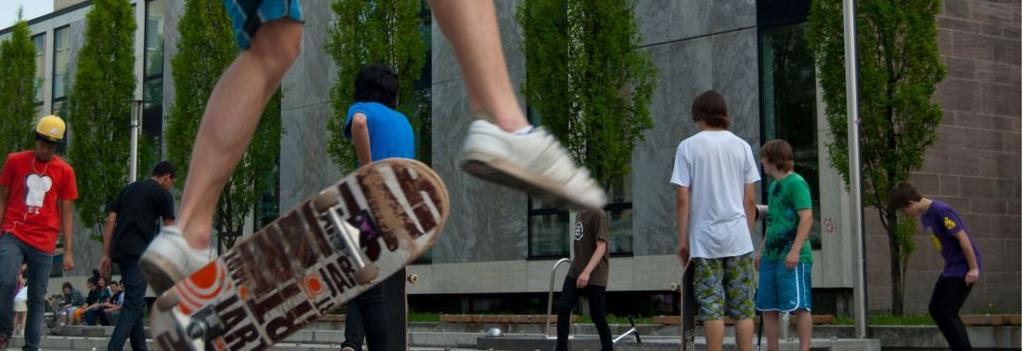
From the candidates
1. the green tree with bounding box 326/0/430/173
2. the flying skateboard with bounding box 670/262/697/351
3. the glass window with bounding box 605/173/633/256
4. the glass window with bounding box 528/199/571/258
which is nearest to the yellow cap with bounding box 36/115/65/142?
the flying skateboard with bounding box 670/262/697/351

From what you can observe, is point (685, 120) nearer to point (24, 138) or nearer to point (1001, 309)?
point (1001, 309)

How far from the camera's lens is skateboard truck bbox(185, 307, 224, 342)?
315 centimetres

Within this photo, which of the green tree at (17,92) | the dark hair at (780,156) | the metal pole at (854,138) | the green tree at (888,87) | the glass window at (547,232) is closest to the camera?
the dark hair at (780,156)

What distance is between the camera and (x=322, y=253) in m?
3.26

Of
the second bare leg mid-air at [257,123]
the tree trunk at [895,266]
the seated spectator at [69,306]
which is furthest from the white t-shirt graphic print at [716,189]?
the seated spectator at [69,306]

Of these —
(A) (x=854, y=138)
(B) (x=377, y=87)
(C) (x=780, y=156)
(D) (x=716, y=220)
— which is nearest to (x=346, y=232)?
(B) (x=377, y=87)

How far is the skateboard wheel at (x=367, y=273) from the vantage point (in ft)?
10.8

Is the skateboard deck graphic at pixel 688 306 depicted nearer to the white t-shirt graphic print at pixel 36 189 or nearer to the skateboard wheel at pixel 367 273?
the skateboard wheel at pixel 367 273

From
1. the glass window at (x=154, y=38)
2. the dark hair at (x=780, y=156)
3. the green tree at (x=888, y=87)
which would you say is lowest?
the dark hair at (x=780, y=156)

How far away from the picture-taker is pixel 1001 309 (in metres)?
21.1

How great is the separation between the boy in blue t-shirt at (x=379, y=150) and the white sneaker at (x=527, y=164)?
2593 millimetres

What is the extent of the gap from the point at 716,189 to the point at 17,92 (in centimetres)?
3322

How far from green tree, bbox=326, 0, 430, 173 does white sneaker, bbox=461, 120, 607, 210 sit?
22143mm

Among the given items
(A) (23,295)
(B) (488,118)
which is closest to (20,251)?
(B) (488,118)
